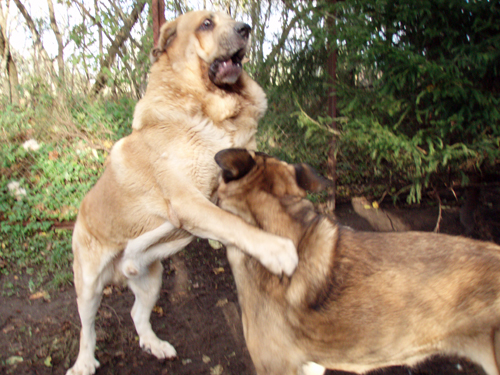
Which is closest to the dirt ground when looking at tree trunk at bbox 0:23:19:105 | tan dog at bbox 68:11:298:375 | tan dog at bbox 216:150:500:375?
tan dog at bbox 68:11:298:375

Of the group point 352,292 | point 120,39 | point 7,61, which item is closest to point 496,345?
point 352,292

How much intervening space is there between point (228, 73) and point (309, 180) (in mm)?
1124

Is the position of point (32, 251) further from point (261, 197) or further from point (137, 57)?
point (261, 197)

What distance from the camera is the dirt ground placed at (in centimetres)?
300

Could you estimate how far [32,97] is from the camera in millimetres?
6512

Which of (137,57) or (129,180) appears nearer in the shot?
(129,180)

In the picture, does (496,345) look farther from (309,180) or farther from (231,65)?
(231,65)

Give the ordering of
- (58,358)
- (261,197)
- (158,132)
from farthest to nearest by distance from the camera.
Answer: (58,358) < (158,132) < (261,197)

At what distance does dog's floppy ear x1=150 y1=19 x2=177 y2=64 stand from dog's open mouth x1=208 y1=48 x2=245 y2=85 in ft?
1.55

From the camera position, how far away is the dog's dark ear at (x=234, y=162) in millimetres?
2107

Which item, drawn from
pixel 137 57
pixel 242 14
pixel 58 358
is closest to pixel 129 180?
pixel 58 358

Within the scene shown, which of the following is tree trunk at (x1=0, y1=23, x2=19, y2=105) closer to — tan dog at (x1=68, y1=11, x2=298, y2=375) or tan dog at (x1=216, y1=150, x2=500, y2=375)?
tan dog at (x1=68, y1=11, x2=298, y2=375)

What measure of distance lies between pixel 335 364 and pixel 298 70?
162 inches

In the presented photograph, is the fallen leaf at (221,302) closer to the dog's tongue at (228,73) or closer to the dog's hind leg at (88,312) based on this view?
the dog's hind leg at (88,312)
